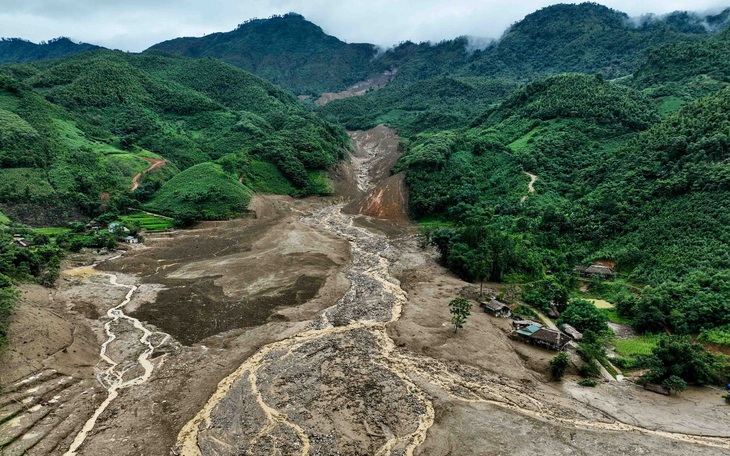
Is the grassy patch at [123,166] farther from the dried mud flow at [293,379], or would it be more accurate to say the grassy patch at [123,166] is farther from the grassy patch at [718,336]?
the grassy patch at [718,336]

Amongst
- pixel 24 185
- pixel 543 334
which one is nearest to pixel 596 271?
pixel 543 334

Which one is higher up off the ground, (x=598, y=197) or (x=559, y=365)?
(x=598, y=197)

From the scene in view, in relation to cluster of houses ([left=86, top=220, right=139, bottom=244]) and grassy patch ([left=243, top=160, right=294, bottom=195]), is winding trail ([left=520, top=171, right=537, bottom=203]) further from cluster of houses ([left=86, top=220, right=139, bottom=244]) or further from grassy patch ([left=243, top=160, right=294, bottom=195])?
cluster of houses ([left=86, top=220, right=139, bottom=244])

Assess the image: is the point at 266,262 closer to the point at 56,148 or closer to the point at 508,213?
the point at 508,213

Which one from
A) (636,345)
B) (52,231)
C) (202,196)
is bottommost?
(636,345)

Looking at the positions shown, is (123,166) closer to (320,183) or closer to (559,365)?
(320,183)
